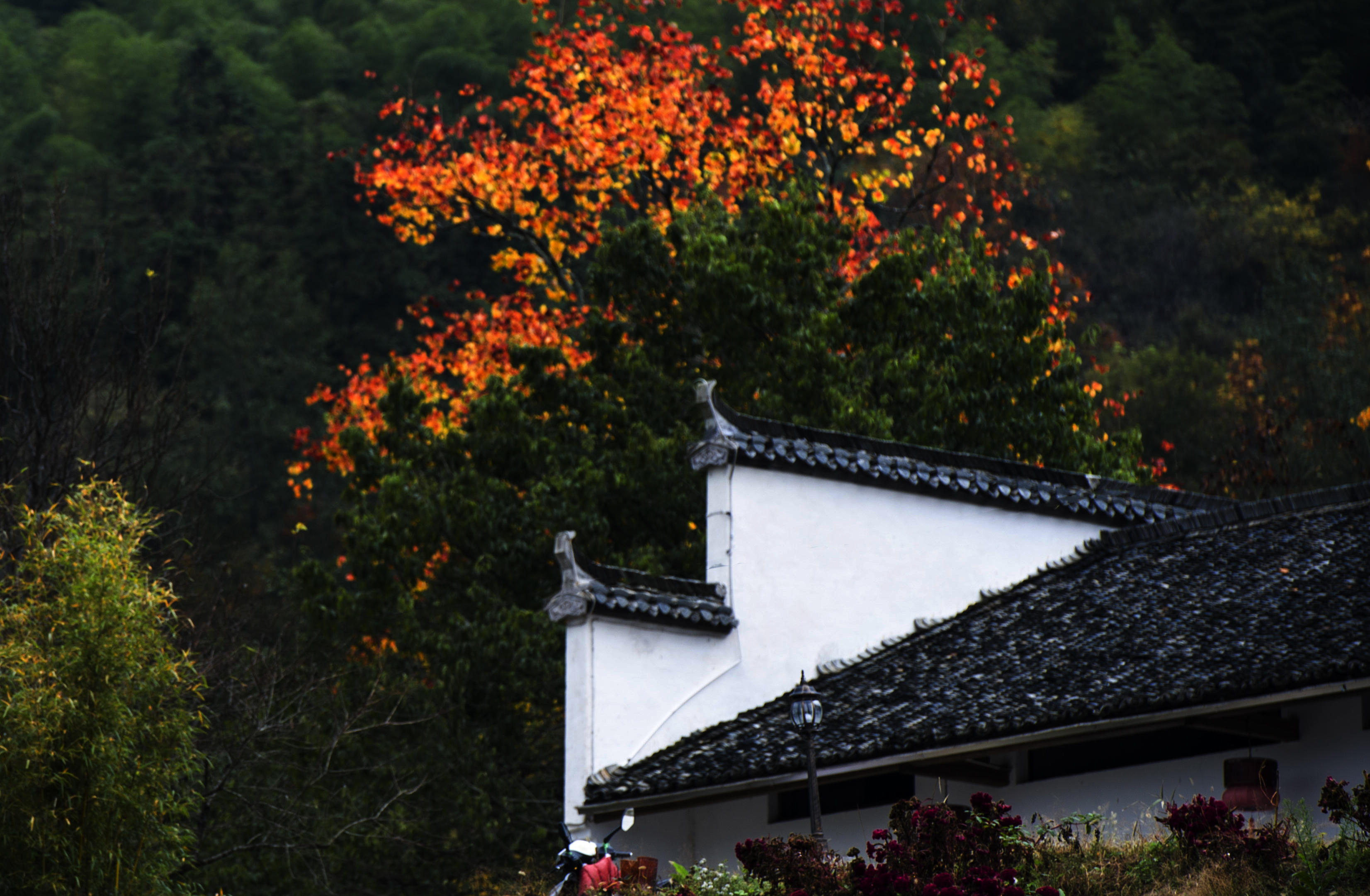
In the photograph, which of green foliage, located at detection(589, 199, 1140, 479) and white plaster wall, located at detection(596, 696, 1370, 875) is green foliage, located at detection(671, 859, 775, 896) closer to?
white plaster wall, located at detection(596, 696, 1370, 875)

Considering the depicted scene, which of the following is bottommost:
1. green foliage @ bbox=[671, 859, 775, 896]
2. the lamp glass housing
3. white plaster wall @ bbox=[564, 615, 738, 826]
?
green foliage @ bbox=[671, 859, 775, 896]

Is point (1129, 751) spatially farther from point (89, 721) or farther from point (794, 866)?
point (89, 721)

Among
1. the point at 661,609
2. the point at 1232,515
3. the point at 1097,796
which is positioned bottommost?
the point at 1097,796

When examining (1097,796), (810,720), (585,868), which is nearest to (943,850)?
(810,720)

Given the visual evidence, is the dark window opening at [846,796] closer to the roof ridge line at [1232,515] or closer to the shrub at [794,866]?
the shrub at [794,866]

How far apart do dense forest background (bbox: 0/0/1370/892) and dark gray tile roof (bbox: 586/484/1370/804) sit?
1590 cm

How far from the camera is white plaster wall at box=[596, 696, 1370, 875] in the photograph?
11.8m

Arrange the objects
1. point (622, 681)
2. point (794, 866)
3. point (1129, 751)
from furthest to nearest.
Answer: point (622, 681) < point (1129, 751) < point (794, 866)

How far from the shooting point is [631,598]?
16.0 m

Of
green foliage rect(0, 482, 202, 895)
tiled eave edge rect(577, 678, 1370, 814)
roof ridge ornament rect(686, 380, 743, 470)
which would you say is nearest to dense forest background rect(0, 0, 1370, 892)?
green foliage rect(0, 482, 202, 895)

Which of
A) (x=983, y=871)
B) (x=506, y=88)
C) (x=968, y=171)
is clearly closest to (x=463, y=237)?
(x=506, y=88)

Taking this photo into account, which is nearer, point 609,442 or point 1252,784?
point 1252,784

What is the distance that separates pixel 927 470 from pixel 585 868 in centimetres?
721

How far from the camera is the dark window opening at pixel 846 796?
14.4 m
